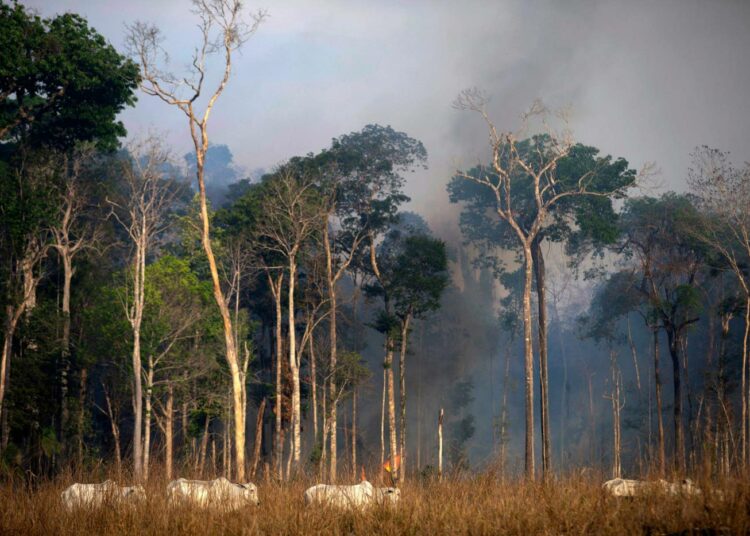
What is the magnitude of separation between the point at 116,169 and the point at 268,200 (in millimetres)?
12276

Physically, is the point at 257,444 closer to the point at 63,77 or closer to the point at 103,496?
the point at 103,496

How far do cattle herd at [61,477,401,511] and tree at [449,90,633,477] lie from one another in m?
9.70

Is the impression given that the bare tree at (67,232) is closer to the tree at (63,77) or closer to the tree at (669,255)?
the tree at (63,77)

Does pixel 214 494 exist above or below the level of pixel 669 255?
below

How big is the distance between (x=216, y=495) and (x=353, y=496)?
1883mm

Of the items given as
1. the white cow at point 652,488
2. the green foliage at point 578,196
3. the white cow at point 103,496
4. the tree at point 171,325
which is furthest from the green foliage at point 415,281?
the white cow at point 652,488

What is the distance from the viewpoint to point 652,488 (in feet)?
25.5

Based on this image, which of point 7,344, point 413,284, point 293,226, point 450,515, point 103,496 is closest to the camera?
point 450,515

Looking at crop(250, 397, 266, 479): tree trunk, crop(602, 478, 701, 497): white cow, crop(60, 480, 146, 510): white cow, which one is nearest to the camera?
crop(602, 478, 701, 497): white cow

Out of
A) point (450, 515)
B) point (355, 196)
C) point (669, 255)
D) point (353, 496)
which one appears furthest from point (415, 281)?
point (450, 515)

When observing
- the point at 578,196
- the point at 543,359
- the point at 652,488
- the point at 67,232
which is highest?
the point at 578,196

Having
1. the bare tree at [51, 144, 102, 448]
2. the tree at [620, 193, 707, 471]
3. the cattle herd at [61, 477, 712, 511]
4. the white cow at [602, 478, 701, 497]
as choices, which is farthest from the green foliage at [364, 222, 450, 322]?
the white cow at [602, 478, 701, 497]

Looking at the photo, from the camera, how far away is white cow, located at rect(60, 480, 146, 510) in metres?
9.29

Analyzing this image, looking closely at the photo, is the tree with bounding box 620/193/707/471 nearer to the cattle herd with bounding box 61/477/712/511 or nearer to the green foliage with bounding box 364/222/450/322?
the green foliage with bounding box 364/222/450/322
